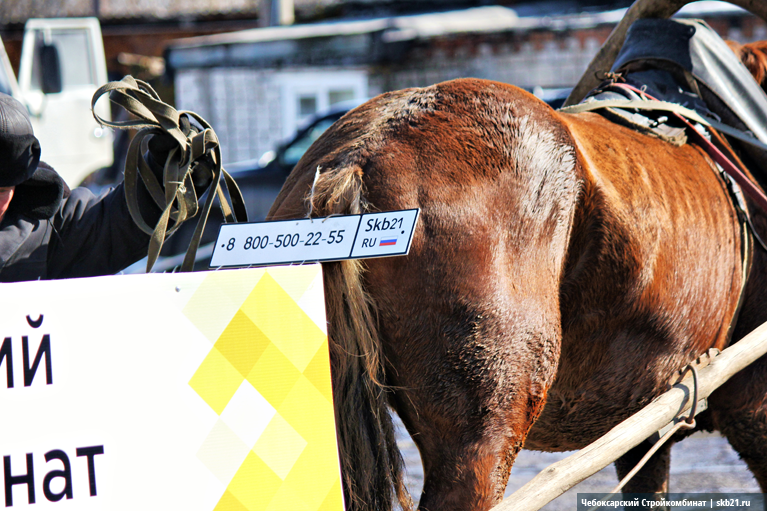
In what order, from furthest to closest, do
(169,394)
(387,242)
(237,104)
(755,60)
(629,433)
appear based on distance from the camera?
1. (237,104)
2. (755,60)
3. (629,433)
4. (387,242)
5. (169,394)

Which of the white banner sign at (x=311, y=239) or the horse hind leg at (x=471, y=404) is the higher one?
the white banner sign at (x=311, y=239)

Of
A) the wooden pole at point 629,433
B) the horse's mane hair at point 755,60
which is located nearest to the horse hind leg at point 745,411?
the wooden pole at point 629,433

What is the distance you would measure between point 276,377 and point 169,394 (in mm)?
208

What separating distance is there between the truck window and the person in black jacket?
290 inches

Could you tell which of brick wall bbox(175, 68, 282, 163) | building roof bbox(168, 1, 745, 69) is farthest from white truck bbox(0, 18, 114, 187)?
brick wall bbox(175, 68, 282, 163)

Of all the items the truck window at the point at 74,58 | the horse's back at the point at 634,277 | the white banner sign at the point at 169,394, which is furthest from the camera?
the truck window at the point at 74,58

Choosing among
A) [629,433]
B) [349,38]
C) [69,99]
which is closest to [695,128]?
[629,433]

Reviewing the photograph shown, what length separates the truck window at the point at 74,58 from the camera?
832cm

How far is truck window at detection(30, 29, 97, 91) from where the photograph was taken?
8320 mm

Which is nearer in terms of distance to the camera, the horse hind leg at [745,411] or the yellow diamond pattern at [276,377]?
the yellow diamond pattern at [276,377]

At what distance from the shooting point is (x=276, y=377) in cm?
138

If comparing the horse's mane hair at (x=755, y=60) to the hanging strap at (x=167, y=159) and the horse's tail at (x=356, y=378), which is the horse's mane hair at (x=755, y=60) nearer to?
the horse's tail at (x=356, y=378)

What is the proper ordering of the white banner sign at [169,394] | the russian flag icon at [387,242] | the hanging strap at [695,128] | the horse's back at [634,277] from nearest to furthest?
1. the white banner sign at [169,394]
2. the russian flag icon at [387,242]
3. the horse's back at [634,277]
4. the hanging strap at [695,128]

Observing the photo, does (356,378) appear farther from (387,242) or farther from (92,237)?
(92,237)
